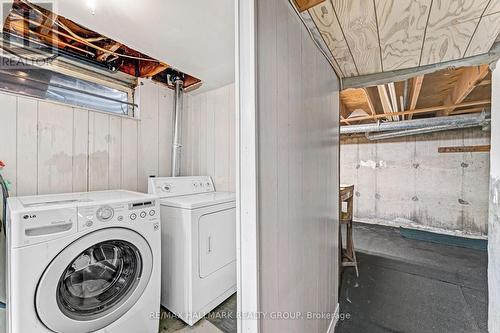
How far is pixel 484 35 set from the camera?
1.33 meters

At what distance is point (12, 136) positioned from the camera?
1513mm

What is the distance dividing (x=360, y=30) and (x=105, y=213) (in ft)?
6.10

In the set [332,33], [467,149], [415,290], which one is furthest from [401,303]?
[467,149]

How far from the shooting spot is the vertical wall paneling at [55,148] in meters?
1.64

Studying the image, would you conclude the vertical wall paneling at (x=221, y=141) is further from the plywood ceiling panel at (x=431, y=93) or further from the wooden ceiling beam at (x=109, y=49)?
the plywood ceiling panel at (x=431, y=93)

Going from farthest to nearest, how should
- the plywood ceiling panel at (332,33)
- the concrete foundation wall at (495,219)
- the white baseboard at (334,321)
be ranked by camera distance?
1. the white baseboard at (334,321)
2. the concrete foundation wall at (495,219)
3. the plywood ceiling panel at (332,33)

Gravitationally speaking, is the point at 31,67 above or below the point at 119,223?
above

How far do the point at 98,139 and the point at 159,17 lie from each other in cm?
121

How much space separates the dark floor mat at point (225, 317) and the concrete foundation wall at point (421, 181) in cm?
421

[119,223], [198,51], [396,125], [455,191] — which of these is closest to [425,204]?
[455,191]

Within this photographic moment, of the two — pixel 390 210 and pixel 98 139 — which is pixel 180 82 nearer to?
pixel 98 139

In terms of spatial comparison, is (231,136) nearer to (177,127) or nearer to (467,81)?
(177,127)

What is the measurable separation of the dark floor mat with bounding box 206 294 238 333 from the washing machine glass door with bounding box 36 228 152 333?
0.67 meters

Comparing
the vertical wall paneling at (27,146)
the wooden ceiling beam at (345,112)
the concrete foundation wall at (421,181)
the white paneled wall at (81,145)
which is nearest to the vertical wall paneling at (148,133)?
the white paneled wall at (81,145)
